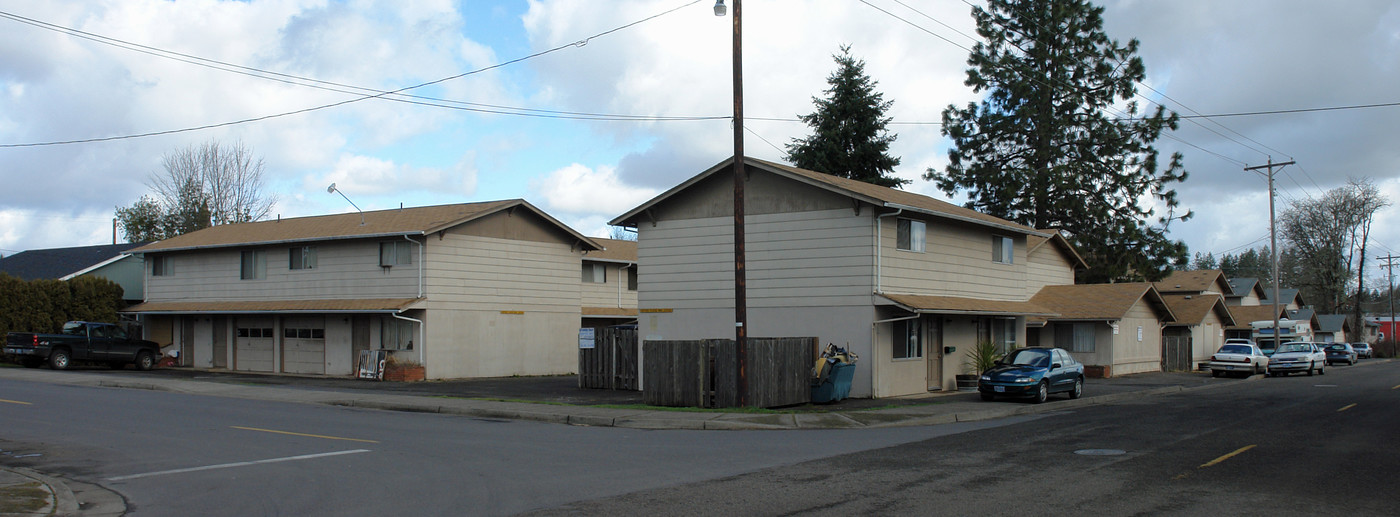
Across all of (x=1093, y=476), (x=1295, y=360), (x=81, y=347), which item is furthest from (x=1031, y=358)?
(x=81, y=347)

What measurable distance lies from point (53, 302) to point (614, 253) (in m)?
22.0

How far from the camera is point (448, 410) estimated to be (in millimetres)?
21578

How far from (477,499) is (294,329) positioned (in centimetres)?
2750

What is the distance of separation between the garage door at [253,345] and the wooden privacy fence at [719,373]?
19.6m

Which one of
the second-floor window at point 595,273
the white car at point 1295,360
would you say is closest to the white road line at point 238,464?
the second-floor window at point 595,273

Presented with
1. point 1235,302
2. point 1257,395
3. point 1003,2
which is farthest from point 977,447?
point 1235,302

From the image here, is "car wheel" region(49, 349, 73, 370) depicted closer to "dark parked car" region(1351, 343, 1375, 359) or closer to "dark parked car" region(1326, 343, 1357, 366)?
"dark parked car" region(1326, 343, 1357, 366)

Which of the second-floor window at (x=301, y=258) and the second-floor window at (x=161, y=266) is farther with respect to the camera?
the second-floor window at (x=161, y=266)

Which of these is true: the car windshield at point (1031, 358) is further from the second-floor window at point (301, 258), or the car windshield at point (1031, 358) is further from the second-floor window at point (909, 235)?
the second-floor window at point (301, 258)

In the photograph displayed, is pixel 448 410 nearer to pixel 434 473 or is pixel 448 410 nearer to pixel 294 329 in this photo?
pixel 434 473

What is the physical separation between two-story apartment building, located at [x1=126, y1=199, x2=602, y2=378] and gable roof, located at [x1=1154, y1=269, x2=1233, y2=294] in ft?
120

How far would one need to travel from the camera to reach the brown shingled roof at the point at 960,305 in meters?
24.6

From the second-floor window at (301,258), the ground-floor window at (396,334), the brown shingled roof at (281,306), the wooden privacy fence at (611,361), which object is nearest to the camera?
the wooden privacy fence at (611,361)

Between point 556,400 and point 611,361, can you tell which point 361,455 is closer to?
point 556,400
